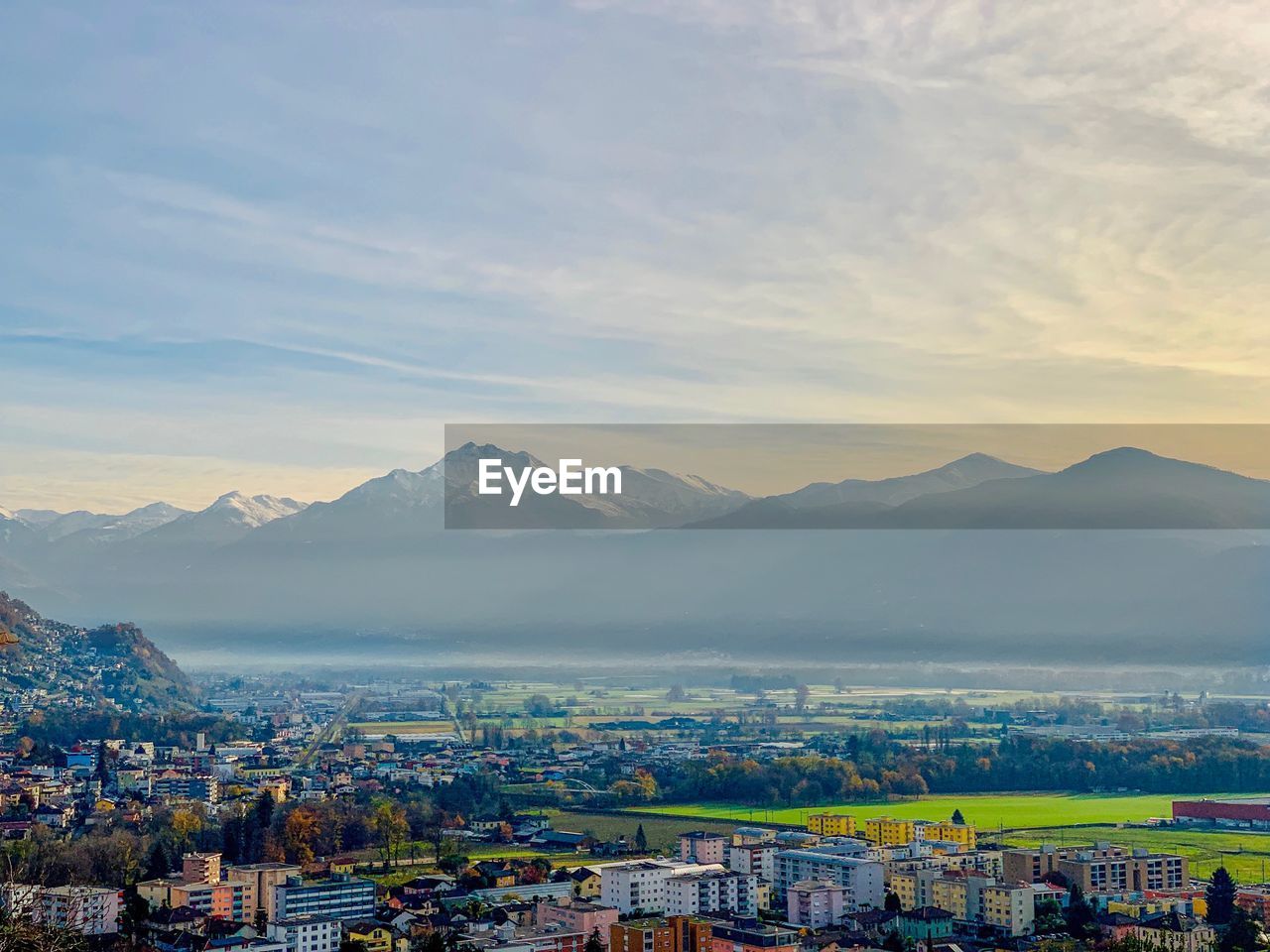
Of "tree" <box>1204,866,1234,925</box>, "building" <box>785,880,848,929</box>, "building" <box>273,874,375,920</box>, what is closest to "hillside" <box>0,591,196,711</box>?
"building" <box>273,874,375,920</box>

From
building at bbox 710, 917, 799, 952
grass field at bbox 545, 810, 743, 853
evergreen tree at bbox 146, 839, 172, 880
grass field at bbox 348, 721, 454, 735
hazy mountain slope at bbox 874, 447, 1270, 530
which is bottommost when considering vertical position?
grass field at bbox 545, 810, 743, 853

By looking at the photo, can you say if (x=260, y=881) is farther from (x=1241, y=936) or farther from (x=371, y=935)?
(x=1241, y=936)

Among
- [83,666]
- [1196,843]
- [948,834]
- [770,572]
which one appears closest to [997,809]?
[1196,843]

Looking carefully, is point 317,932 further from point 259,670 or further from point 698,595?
point 698,595

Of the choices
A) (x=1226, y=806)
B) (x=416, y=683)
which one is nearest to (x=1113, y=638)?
(x=416, y=683)

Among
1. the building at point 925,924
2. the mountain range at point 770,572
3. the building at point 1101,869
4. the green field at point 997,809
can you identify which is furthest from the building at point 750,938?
the mountain range at point 770,572

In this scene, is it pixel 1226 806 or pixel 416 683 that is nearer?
pixel 1226 806

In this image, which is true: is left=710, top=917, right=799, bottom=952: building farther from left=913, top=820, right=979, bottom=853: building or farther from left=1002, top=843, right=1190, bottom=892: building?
left=913, top=820, right=979, bottom=853: building
